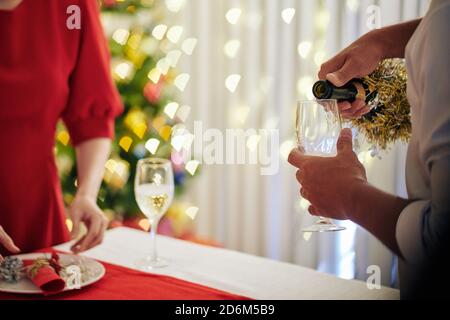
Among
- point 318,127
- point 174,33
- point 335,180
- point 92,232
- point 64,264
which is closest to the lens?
point 335,180

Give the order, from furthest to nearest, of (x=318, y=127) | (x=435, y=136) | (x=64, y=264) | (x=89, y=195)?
1. (x=89, y=195)
2. (x=64, y=264)
3. (x=318, y=127)
4. (x=435, y=136)

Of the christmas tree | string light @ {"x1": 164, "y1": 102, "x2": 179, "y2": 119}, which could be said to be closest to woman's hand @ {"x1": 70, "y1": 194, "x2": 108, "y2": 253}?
the christmas tree

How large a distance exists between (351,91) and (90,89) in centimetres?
69

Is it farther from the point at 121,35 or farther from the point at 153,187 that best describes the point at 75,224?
the point at 121,35

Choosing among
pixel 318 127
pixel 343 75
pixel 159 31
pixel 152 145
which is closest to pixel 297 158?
pixel 318 127

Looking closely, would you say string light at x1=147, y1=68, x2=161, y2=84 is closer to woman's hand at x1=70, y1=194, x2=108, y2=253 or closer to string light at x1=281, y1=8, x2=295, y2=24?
string light at x1=281, y1=8, x2=295, y2=24

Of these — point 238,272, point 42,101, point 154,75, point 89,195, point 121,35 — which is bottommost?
point 238,272

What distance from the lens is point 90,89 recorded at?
134cm

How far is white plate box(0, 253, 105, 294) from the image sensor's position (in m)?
0.90

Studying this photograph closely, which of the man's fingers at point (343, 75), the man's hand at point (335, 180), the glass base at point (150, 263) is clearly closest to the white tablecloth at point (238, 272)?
the glass base at point (150, 263)

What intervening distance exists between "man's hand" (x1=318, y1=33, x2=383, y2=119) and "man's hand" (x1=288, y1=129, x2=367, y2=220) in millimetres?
138

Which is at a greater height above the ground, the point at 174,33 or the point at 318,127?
the point at 174,33

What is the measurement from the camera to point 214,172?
2959mm

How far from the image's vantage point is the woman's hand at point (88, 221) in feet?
3.72
